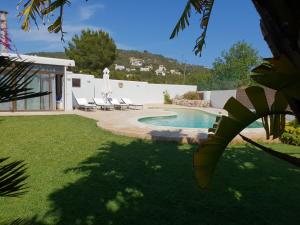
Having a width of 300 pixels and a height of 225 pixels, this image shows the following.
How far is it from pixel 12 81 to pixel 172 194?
14.6 ft

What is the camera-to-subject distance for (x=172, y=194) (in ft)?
16.4

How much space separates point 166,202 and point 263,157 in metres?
4.00

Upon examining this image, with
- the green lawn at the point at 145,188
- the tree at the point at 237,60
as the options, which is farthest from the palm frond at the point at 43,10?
the tree at the point at 237,60

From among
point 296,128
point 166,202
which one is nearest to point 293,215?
point 166,202

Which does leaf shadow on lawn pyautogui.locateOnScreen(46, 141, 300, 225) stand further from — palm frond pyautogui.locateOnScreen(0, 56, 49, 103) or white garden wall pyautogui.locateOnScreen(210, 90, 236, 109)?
white garden wall pyautogui.locateOnScreen(210, 90, 236, 109)

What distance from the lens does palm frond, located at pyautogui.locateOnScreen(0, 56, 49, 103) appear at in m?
0.82

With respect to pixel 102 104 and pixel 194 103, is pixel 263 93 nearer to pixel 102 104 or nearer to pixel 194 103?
pixel 102 104

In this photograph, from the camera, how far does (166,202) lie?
184 inches

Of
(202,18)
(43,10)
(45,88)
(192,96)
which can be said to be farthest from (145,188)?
(192,96)

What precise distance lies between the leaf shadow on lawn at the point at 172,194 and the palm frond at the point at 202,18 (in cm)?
263

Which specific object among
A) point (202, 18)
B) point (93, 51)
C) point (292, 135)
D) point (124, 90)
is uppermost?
point (93, 51)

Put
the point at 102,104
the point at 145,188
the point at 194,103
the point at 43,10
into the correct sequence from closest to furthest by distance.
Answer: the point at 145,188 → the point at 43,10 → the point at 102,104 → the point at 194,103

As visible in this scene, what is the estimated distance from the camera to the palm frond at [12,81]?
819 mm

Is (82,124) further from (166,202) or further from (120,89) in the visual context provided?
(120,89)
